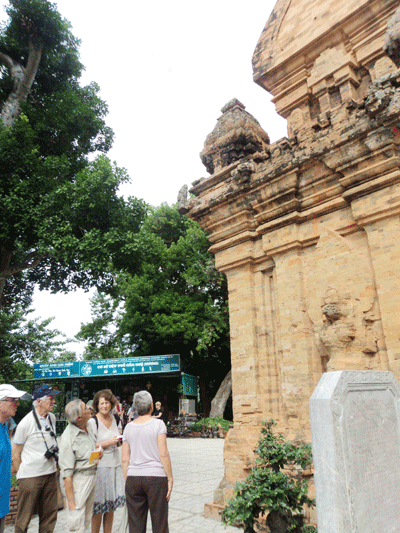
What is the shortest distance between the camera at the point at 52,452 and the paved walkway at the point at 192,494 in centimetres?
143

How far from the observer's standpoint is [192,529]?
431 cm

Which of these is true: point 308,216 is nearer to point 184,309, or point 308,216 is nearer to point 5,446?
point 5,446

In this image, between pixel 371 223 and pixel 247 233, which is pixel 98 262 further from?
pixel 371 223

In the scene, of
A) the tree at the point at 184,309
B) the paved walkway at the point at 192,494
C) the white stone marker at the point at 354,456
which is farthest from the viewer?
the tree at the point at 184,309

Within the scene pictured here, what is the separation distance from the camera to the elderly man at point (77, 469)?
3363mm

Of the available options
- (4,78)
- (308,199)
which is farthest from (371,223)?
(4,78)

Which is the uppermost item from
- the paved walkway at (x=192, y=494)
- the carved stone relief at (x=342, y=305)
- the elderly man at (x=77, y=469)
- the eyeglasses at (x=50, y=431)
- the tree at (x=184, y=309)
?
the tree at (x=184, y=309)

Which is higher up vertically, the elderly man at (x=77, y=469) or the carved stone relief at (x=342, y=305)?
the carved stone relief at (x=342, y=305)

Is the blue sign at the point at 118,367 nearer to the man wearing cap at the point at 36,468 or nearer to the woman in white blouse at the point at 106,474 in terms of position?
the woman in white blouse at the point at 106,474

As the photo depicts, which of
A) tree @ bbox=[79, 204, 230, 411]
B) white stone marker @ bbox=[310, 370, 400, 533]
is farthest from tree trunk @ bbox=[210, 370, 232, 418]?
white stone marker @ bbox=[310, 370, 400, 533]

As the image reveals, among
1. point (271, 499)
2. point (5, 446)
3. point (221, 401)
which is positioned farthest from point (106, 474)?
point (221, 401)

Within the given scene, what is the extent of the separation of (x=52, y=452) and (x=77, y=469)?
1.08 ft

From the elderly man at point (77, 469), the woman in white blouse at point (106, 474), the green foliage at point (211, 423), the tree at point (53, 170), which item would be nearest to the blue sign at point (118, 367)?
the green foliage at point (211, 423)

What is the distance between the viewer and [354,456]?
88.2 inches
